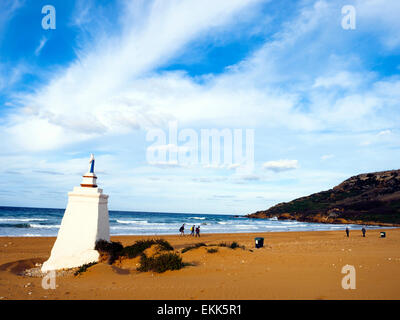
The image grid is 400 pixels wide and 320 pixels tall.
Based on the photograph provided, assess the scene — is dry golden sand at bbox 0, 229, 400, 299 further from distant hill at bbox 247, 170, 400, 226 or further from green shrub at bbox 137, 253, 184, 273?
distant hill at bbox 247, 170, 400, 226

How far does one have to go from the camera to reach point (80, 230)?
11.9 meters

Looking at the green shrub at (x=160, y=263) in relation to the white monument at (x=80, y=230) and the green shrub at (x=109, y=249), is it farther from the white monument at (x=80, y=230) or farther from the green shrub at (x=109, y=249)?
the white monument at (x=80, y=230)

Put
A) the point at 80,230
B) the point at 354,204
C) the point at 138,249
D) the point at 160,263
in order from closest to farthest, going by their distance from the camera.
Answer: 1. the point at 160,263
2. the point at 80,230
3. the point at 138,249
4. the point at 354,204

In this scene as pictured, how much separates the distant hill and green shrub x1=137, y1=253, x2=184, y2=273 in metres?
72.0

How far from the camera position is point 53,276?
1034 cm

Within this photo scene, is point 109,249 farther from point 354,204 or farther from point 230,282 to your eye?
point 354,204

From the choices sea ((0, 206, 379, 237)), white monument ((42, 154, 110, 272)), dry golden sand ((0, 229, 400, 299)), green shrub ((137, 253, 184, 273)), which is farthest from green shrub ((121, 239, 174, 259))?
sea ((0, 206, 379, 237))

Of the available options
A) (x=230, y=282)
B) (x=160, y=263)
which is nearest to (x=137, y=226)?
(x=160, y=263)

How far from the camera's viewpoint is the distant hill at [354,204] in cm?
7875

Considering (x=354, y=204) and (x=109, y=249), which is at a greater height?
(x=109, y=249)

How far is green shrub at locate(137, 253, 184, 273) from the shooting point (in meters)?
10.3

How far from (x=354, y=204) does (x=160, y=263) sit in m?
98.2

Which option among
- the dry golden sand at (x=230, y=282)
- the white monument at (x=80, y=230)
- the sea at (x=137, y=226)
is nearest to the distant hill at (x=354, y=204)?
the sea at (x=137, y=226)

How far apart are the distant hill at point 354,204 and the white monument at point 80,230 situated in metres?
73.2
